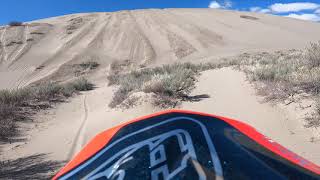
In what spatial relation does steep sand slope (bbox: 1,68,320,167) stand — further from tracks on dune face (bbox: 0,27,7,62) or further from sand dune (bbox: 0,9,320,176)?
tracks on dune face (bbox: 0,27,7,62)

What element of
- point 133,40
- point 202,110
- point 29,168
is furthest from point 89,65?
point 29,168

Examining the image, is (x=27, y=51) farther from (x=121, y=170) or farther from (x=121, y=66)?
(x=121, y=170)

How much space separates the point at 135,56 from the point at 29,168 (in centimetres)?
1831

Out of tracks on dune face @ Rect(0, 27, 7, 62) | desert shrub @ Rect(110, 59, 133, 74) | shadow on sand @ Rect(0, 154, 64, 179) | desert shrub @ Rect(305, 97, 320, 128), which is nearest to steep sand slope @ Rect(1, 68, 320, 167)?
desert shrub @ Rect(305, 97, 320, 128)

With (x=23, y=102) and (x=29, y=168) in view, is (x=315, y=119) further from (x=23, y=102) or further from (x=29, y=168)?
(x=23, y=102)

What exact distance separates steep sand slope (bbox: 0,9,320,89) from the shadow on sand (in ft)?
42.5

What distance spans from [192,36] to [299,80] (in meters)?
21.3

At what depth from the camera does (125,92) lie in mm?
Result: 11078

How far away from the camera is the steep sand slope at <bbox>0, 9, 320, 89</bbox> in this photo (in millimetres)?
23781

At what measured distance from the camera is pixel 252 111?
26.7 ft

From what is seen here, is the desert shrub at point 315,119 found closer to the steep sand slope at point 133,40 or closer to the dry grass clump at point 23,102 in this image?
the dry grass clump at point 23,102

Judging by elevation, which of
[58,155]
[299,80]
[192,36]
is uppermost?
[192,36]

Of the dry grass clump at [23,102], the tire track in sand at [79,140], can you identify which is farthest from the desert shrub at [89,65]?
the tire track in sand at [79,140]

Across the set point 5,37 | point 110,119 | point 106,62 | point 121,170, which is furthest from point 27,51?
point 121,170
